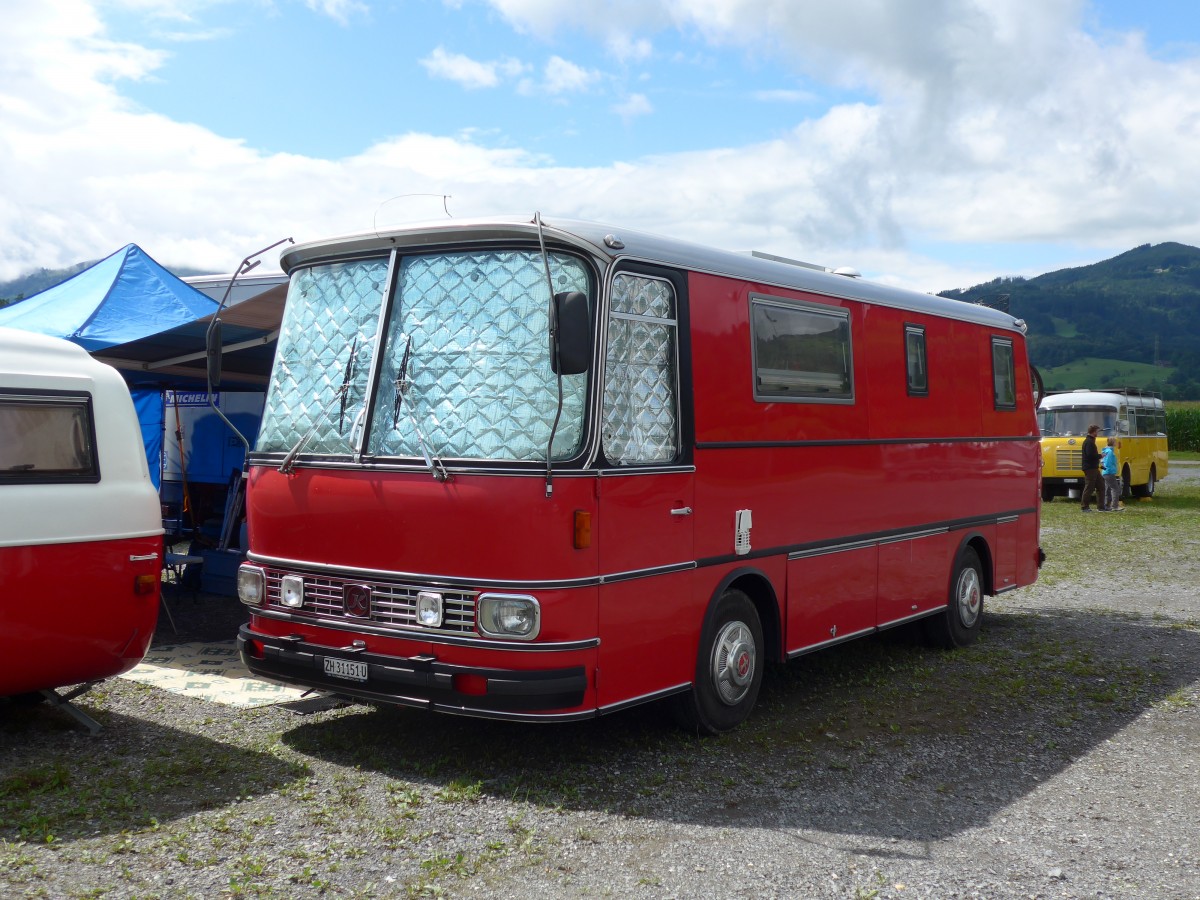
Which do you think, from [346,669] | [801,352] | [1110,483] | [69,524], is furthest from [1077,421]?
[69,524]

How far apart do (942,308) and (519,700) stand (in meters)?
6.06

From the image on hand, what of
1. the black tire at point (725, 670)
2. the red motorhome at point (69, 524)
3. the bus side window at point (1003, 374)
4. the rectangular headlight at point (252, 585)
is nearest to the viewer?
the red motorhome at point (69, 524)

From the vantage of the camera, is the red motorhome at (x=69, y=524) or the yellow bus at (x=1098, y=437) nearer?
the red motorhome at (x=69, y=524)

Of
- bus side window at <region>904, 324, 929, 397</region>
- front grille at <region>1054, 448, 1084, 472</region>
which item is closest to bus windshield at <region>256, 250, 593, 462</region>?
bus side window at <region>904, 324, 929, 397</region>

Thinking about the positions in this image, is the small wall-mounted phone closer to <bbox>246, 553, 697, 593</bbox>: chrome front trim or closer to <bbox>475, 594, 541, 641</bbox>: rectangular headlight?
<bbox>246, 553, 697, 593</bbox>: chrome front trim

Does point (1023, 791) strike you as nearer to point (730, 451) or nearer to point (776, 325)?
point (730, 451)

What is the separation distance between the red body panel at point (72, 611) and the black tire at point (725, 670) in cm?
327

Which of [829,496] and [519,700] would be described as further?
[829,496]

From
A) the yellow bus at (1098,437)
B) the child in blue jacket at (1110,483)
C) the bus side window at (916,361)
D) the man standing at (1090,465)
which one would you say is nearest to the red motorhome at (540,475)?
the bus side window at (916,361)

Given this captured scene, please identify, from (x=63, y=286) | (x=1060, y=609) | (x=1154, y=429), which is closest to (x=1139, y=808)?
(x=1060, y=609)

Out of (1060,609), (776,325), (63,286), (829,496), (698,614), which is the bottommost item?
(1060,609)

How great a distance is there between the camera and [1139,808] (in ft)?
20.3

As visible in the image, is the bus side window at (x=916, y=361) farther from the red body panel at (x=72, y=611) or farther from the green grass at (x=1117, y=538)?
the green grass at (x=1117, y=538)

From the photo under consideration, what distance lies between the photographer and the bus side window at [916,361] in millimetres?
9578
